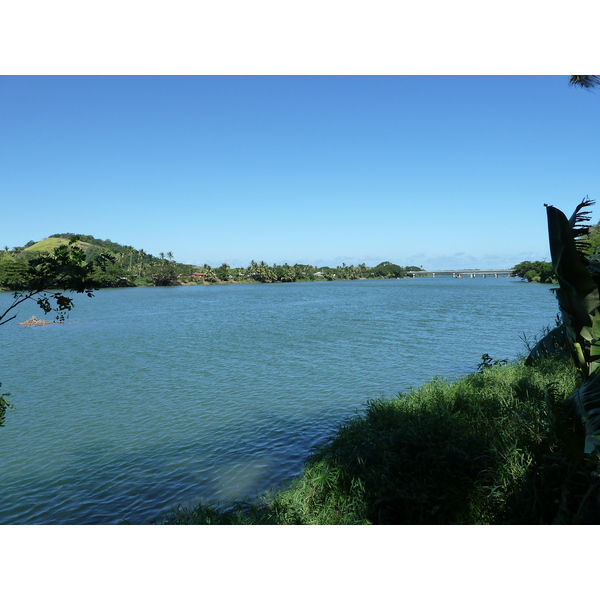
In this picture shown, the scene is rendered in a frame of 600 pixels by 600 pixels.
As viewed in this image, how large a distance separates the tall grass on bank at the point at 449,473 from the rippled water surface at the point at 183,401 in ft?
4.52

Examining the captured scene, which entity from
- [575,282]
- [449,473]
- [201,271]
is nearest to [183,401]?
[449,473]

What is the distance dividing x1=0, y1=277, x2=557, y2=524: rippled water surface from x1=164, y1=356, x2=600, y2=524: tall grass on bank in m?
1.38

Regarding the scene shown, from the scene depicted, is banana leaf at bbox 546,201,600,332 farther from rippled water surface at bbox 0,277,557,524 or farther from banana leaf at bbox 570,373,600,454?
rippled water surface at bbox 0,277,557,524

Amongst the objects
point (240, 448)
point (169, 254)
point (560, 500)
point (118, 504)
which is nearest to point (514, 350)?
point (240, 448)

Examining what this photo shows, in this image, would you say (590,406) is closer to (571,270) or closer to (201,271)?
(571,270)

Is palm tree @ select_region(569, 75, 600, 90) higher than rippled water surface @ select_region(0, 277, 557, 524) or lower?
higher

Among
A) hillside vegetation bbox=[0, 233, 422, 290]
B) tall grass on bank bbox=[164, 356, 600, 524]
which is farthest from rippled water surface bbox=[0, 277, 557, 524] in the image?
hillside vegetation bbox=[0, 233, 422, 290]

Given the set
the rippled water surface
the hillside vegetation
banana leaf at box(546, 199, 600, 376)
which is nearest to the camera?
banana leaf at box(546, 199, 600, 376)

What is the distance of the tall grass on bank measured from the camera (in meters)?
3.96

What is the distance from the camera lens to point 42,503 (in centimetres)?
642

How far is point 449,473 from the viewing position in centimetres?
487

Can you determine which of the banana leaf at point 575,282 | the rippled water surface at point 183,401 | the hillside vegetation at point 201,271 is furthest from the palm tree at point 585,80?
the hillside vegetation at point 201,271

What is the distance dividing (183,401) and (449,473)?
8.00 m

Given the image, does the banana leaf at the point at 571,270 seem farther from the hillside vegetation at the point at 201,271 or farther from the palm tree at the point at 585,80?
the hillside vegetation at the point at 201,271
